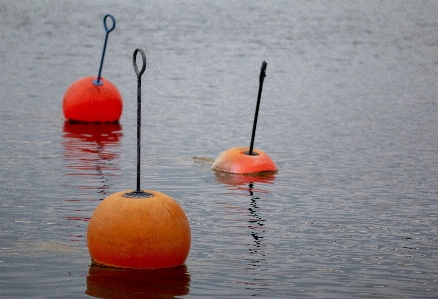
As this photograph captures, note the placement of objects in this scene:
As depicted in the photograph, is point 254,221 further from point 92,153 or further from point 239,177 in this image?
point 92,153

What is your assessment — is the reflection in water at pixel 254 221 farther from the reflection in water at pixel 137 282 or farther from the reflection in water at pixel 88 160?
the reflection in water at pixel 88 160

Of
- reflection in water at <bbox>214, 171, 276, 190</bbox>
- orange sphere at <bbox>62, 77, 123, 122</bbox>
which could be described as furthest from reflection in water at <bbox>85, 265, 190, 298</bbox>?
orange sphere at <bbox>62, 77, 123, 122</bbox>

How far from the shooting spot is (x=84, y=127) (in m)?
20.5

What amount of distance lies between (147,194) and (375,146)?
31.0ft

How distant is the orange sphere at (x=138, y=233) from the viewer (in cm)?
1000

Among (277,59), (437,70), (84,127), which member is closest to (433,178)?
(84,127)

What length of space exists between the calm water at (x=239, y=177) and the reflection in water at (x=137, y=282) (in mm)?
20

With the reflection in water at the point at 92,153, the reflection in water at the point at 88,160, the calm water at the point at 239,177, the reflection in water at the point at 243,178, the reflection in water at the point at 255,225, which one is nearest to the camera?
the calm water at the point at 239,177

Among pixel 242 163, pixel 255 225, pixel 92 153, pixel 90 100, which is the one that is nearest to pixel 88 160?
pixel 92 153

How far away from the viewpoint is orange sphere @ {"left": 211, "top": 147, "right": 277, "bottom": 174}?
1588 cm

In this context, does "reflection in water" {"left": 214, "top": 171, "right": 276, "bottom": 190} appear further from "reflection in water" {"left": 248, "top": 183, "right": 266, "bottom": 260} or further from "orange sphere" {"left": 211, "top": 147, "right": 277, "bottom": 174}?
"reflection in water" {"left": 248, "top": 183, "right": 266, "bottom": 260}

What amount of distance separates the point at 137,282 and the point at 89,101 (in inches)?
449

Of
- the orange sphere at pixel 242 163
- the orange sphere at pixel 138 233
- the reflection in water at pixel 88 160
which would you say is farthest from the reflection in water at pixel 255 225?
the reflection in water at pixel 88 160

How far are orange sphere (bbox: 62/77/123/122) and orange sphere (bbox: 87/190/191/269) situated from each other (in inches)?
422
